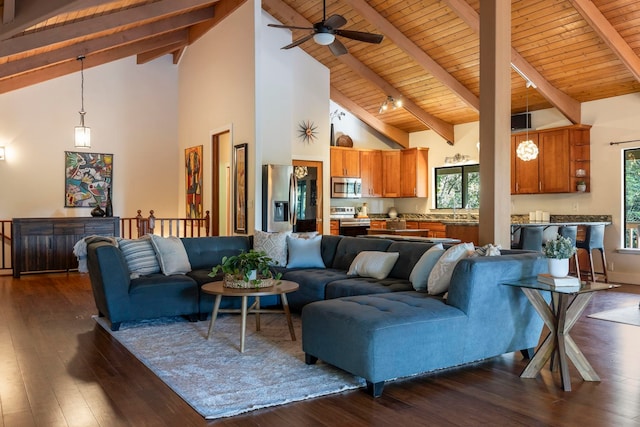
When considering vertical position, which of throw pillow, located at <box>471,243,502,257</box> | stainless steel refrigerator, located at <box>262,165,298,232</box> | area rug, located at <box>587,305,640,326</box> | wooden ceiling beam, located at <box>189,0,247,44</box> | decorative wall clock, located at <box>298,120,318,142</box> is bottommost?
area rug, located at <box>587,305,640,326</box>

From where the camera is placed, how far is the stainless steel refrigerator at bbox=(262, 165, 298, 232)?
788cm

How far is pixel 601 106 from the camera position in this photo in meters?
8.30

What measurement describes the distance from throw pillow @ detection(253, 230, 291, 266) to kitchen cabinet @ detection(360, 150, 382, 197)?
17.7 ft

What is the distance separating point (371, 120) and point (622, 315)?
6.85 meters

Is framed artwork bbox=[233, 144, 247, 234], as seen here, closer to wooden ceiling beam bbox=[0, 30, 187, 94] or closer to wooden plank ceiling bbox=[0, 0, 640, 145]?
wooden plank ceiling bbox=[0, 0, 640, 145]

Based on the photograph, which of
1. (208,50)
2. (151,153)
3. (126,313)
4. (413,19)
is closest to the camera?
(126,313)

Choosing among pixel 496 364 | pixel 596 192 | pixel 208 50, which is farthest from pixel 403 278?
pixel 208 50

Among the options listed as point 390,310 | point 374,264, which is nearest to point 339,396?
point 390,310

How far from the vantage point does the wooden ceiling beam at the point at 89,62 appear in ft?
29.8

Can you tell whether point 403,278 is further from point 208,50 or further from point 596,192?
point 208,50

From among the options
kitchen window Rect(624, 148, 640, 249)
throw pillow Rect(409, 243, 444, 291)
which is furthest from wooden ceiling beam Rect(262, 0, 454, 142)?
throw pillow Rect(409, 243, 444, 291)

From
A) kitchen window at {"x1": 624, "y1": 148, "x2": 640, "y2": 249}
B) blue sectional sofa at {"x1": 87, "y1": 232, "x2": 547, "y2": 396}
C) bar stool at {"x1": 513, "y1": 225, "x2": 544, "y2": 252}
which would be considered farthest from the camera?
kitchen window at {"x1": 624, "y1": 148, "x2": 640, "y2": 249}

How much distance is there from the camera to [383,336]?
310 cm

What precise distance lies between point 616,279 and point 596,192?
55.1 inches
